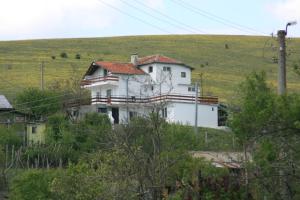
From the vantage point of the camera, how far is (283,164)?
19391 mm

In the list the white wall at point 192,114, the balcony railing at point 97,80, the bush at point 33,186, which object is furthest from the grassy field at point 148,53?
the bush at point 33,186

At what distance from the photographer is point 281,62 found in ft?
79.0

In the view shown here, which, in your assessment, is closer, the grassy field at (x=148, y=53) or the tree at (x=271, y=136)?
the tree at (x=271, y=136)

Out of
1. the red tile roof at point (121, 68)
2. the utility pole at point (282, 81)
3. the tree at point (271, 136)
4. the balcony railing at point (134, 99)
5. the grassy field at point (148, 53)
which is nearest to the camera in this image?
the tree at point (271, 136)

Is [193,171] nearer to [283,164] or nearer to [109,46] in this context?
[283,164]

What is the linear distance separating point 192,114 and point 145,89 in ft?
16.5

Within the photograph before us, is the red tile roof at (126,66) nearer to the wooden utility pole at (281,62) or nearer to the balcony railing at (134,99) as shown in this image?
the balcony railing at (134,99)

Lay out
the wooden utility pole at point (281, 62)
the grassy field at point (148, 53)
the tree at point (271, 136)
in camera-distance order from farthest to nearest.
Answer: the grassy field at point (148, 53) < the wooden utility pole at point (281, 62) < the tree at point (271, 136)

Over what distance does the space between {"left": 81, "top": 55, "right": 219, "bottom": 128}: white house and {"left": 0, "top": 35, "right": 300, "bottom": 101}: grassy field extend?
10.0 metres

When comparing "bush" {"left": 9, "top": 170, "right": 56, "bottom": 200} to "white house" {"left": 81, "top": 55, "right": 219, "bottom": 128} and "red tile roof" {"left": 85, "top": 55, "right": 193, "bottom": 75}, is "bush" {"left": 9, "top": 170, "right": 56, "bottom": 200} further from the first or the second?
"red tile roof" {"left": 85, "top": 55, "right": 193, "bottom": 75}

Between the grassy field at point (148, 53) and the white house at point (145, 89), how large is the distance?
32.9 ft

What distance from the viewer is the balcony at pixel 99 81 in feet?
240

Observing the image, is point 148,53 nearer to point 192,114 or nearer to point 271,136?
point 192,114

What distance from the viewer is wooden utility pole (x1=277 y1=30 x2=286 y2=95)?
23055 millimetres
